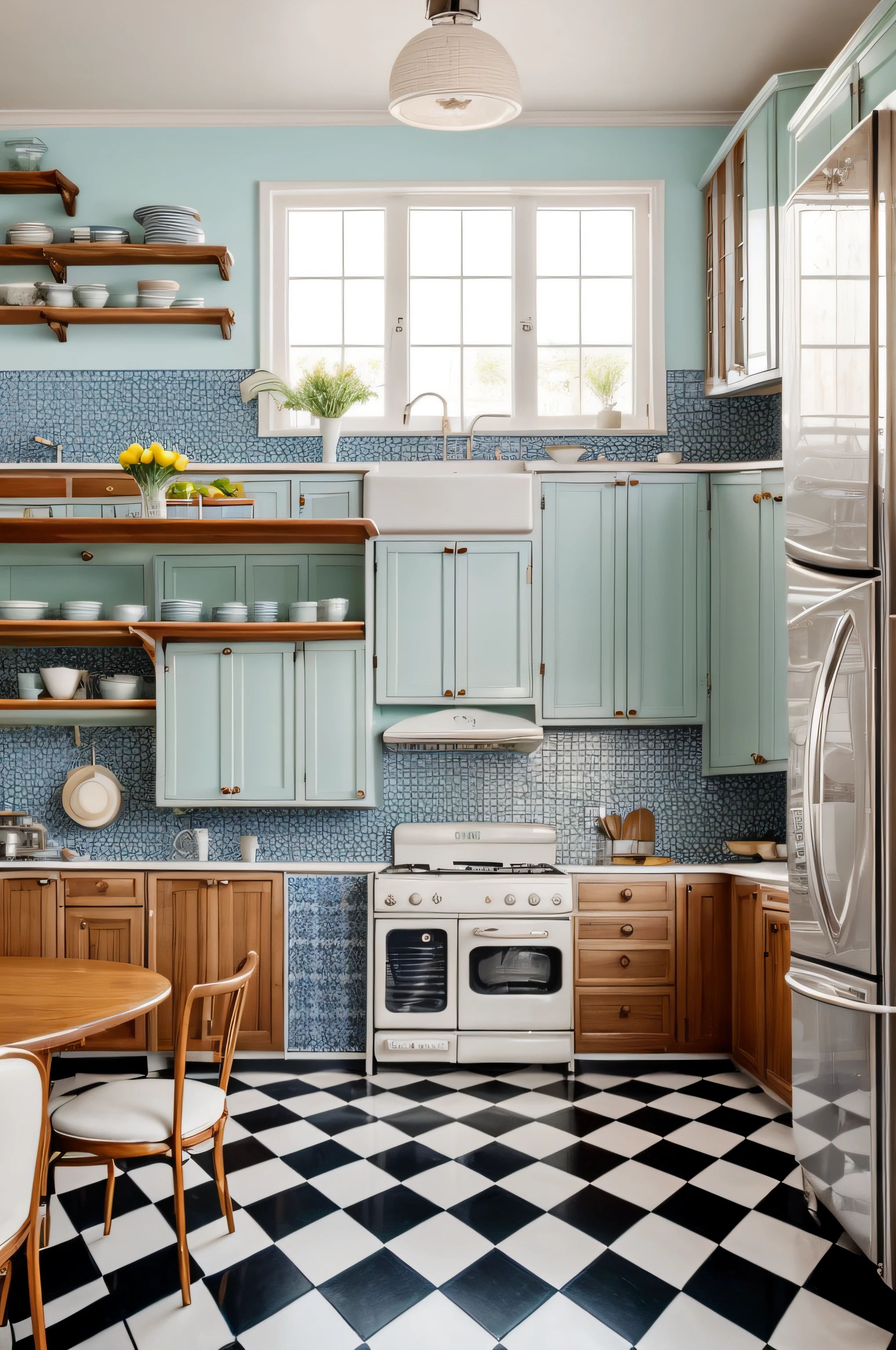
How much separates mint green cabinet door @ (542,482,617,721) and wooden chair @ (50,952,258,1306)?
2.18m

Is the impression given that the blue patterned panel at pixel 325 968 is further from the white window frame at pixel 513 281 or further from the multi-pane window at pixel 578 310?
the multi-pane window at pixel 578 310

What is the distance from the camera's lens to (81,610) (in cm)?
427

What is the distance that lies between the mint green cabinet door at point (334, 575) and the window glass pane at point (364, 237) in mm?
1512

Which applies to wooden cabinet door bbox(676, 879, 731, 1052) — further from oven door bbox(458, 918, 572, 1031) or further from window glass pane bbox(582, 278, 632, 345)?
window glass pane bbox(582, 278, 632, 345)

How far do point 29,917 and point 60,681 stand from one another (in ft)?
3.46

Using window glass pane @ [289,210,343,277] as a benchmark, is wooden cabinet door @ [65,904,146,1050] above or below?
below

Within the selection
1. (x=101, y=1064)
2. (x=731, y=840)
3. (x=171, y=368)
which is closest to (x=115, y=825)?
(x=101, y=1064)

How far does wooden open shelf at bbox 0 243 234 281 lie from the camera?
4.53 meters

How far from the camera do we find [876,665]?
92.6 inches

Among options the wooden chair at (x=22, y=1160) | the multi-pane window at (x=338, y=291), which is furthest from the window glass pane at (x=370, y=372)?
the wooden chair at (x=22, y=1160)

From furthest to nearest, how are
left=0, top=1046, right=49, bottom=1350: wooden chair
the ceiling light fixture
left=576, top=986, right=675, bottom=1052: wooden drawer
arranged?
left=576, top=986, right=675, bottom=1052: wooden drawer → the ceiling light fixture → left=0, top=1046, right=49, bottom=1350: wooden chair

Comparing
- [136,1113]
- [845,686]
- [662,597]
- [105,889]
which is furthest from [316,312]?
[136,1113]

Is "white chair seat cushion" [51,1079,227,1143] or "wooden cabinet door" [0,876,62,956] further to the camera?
"wooden cabinet door" [0,876,62,956]

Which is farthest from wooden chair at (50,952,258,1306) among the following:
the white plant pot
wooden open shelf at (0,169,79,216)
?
wooden open shelf at (0,169,79,216)
